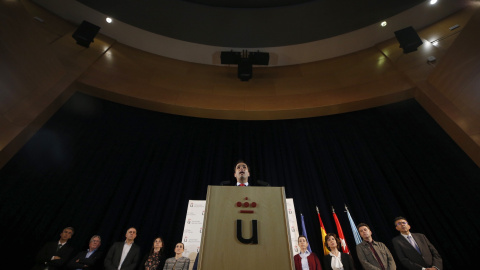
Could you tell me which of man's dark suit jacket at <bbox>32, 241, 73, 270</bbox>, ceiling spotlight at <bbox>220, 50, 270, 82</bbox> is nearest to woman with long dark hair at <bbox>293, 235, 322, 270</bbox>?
man's dark suit jacket at <bbox>32, 241, 73, 270</bbox>

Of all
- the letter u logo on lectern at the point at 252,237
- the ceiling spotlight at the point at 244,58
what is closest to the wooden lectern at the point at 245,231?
the letter u logo on lectern at the point at 252,237

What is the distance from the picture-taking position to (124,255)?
3318mm

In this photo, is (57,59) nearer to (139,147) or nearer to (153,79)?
(153,79)

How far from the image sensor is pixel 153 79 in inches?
212

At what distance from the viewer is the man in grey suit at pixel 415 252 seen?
2834 mm

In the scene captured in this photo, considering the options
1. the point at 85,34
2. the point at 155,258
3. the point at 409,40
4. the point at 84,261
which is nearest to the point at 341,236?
the point at 155,258

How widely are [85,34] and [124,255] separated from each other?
4614 millimetres

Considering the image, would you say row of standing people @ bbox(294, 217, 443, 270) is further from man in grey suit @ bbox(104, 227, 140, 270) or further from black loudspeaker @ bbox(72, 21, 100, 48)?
black loudspeaker @ bbox(72, 21, 100, 48)

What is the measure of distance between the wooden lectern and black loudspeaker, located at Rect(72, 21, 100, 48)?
5.29 meters

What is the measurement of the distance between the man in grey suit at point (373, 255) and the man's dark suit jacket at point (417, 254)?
0.48 feet

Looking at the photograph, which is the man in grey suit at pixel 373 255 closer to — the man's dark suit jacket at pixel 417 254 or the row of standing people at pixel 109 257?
the man's dark suit jacket at pixel 417 254

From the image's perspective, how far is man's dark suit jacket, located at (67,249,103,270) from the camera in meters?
3.13

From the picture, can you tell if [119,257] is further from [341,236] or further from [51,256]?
[341,236]

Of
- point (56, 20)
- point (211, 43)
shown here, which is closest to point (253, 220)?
point (211, 43)
